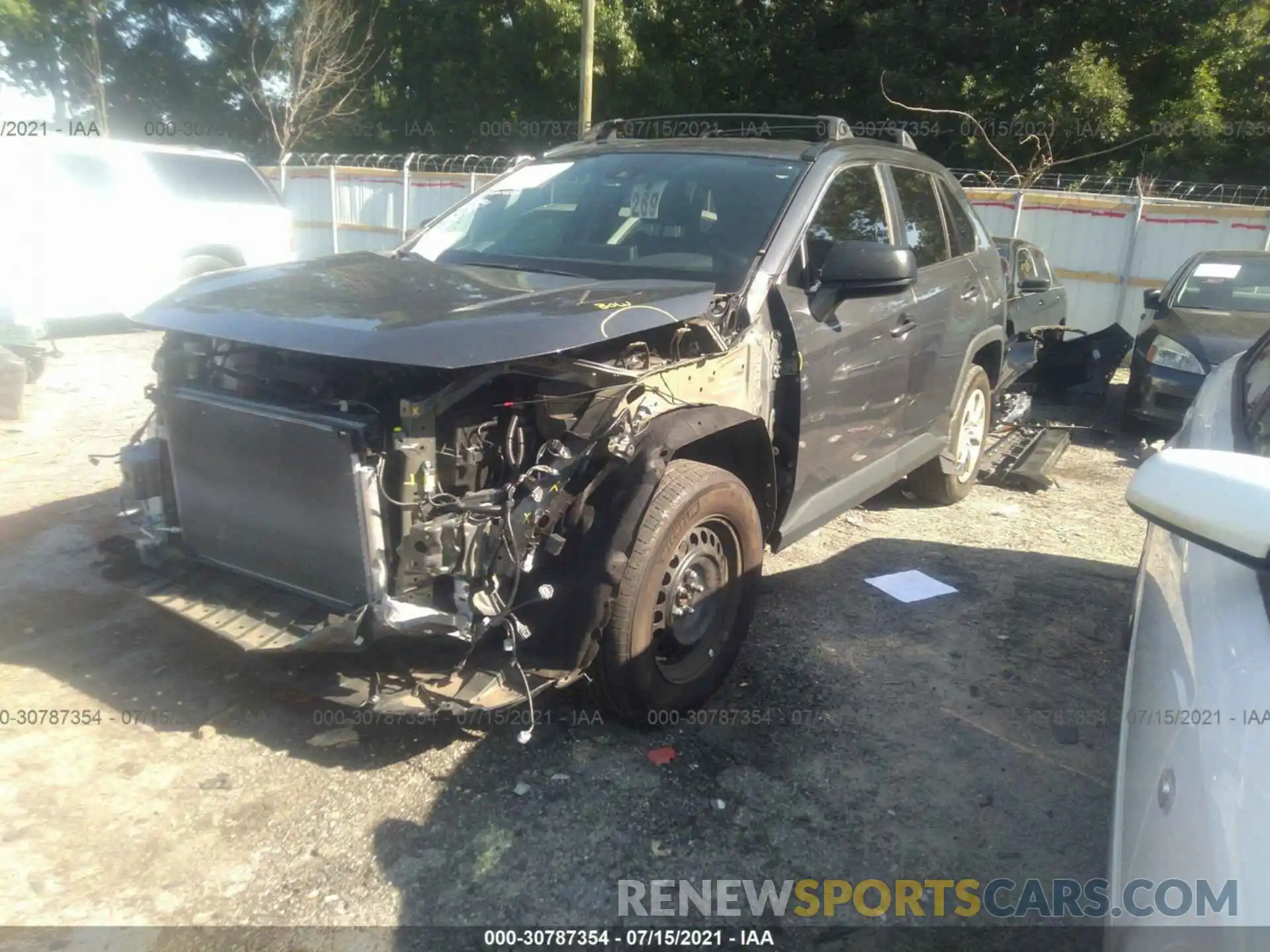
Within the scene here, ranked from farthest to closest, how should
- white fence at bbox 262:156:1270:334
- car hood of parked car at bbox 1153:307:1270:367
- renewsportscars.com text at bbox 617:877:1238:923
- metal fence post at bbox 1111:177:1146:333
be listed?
metal fence post at bbox 1111:177:1146:333
white fence at bbox 262:156:1270:334
car hood of parked car at bbox 1153:307:1270:367
renewsportscars.com text at bbox 617:877:1238:923

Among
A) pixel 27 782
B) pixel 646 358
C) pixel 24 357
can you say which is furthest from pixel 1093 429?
pixel 24 357

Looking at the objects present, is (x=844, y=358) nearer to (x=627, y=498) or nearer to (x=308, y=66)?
(x=627, y=498)

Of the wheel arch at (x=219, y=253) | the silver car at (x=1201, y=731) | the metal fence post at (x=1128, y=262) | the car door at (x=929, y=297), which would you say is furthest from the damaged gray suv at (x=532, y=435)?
the metal fence post at (x=1128, y=262)

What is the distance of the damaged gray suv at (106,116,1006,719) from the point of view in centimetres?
287

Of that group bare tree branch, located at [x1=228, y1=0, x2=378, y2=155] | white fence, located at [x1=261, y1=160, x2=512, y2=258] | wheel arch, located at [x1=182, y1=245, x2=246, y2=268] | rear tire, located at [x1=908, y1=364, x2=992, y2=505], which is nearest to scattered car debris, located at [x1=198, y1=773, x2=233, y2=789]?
rear tire, located at [x1=908, y1=364, x2=992, y2=505]

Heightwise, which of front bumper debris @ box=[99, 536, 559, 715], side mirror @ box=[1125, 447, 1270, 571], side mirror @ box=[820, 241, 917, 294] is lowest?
front bumper debris @ box=[99, 536, 559, 715]

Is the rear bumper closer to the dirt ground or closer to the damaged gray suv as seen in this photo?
the dirt ground

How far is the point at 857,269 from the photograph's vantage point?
3674 millimetres

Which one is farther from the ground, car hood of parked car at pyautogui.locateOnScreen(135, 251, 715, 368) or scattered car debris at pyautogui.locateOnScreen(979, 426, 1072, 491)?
car hood of parked car at pyautogui.locateOnScreen(135, 251, 715, 368)

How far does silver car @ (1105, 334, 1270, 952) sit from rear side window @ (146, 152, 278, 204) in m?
10.7

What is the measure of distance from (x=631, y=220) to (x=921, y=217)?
5.84 feet

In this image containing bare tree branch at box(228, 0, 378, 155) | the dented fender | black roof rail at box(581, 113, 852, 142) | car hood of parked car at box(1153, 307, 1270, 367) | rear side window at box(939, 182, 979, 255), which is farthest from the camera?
bare tree branch at box(228, 0, 378, 155)

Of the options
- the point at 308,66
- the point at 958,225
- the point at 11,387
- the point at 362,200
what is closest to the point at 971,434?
the point at 958,225

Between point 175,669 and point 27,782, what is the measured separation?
2.36 ft
